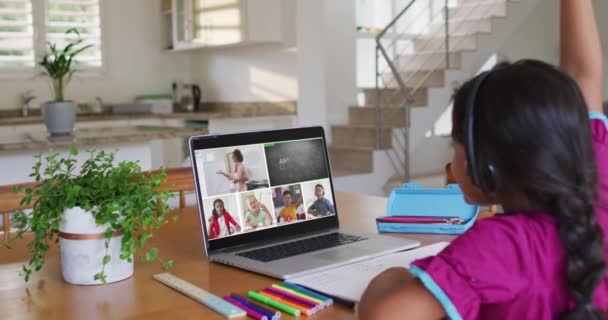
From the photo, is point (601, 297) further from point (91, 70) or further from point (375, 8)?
point (375, 8)

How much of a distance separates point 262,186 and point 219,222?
127 mm

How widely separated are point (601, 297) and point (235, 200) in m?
0.72

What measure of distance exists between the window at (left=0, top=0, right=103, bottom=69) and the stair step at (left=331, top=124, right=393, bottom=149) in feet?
7.46

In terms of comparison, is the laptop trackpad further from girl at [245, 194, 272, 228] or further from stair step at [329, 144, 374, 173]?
stair step at [329, 144, 374, 173]

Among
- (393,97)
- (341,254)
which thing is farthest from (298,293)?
(393,97)

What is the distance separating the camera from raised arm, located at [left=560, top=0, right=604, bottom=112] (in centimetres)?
113

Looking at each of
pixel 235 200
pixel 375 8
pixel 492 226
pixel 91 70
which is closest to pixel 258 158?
pixel 235 200

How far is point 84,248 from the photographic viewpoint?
1.13m

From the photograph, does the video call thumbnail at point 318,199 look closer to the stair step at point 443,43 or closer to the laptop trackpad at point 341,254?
the laptop trackpad at point 341,254

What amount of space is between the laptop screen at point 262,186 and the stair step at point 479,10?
18.1 ft

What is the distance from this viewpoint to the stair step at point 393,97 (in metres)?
6.13

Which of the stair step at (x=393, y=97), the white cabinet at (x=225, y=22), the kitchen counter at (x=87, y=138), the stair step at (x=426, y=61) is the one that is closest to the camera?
the kitchen counter at (x=87, y=138)

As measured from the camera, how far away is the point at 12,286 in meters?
1.14

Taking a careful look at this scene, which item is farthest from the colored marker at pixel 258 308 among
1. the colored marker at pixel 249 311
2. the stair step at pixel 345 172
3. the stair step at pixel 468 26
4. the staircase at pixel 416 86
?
the stair step at pixel 468 26
